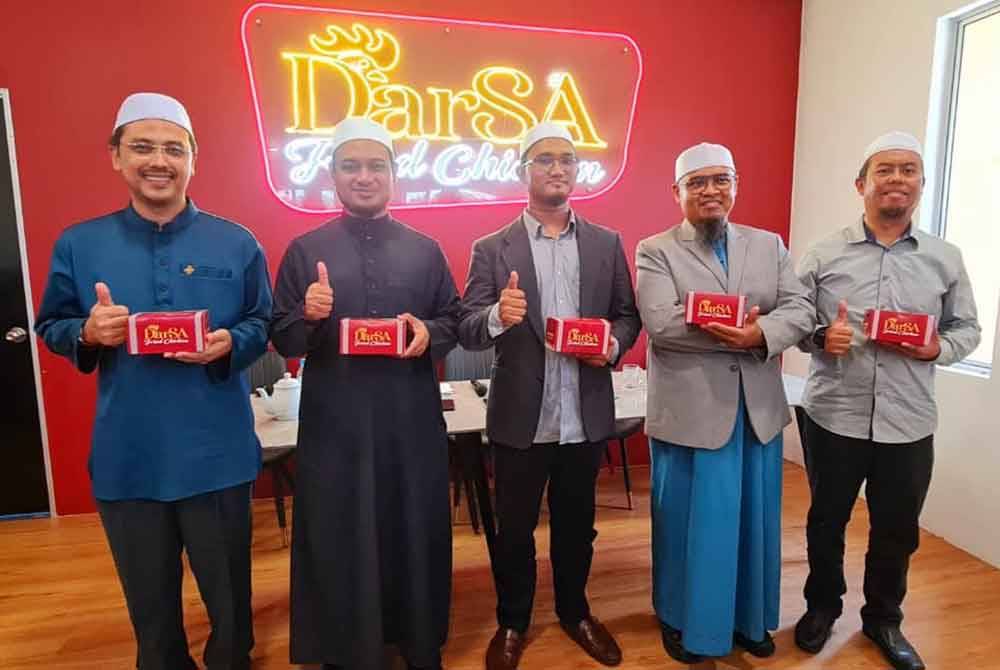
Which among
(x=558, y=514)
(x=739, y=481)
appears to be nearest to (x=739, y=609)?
(x=739, y=481)

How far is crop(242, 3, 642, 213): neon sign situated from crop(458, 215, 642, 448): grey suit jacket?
5.38 ft

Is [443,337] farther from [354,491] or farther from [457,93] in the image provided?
[457,93]

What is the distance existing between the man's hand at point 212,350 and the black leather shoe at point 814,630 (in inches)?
85.3

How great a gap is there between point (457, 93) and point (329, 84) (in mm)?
723

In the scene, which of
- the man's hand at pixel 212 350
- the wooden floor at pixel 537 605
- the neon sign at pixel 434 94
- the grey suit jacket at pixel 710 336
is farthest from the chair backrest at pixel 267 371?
the grey suit jacket at pixel 710 336

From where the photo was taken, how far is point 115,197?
315cm

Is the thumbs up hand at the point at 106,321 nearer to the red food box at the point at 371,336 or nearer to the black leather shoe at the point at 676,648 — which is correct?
the red food box at the point at 371,336

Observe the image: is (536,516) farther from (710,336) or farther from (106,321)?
(106,321)

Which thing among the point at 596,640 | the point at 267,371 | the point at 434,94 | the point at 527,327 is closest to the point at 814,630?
the point at 596,640

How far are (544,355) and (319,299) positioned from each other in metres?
0.71

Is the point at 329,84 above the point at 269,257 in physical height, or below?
above

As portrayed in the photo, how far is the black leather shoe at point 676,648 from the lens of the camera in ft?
6.72

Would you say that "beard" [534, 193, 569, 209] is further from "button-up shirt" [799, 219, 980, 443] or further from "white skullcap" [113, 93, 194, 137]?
"white skullcap" [113, 93, 194, 137]

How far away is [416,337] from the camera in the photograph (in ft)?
5.45
